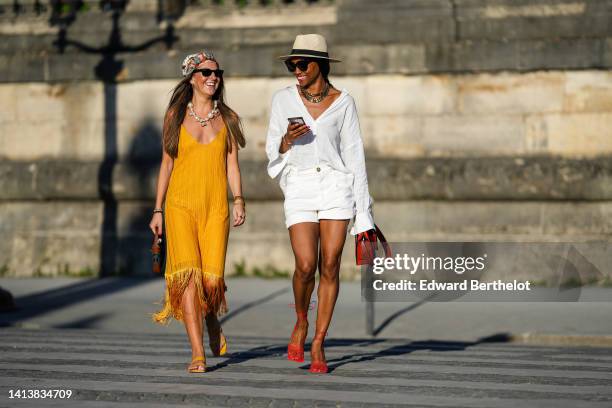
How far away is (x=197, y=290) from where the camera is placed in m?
8.34

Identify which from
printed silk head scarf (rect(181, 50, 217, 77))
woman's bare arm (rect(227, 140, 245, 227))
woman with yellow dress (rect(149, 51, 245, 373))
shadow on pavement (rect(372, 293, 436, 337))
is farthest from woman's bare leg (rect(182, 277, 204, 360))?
shadow on pavement (rect(372, 293, 436, 337))

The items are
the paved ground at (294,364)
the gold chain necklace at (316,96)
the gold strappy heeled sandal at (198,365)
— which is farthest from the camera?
the gold chain necklace at (316,96)

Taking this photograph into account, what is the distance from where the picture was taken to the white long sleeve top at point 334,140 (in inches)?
331

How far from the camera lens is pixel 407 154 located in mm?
16359

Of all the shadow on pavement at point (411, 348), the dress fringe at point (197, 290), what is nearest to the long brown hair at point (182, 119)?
the dress fringe at point (197, 290)

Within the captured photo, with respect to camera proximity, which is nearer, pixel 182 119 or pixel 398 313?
pixel 182 119

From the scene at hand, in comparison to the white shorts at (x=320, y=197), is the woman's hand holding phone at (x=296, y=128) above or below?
above

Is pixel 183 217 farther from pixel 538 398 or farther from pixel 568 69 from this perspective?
pixel 568 69

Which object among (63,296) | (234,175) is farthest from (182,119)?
(63,296)

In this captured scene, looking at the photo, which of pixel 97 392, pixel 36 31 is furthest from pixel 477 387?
pixel 36 31

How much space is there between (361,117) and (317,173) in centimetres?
815

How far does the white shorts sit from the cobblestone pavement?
98 centimetres

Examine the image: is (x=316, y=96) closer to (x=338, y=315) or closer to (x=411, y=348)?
(x=411, y=348)

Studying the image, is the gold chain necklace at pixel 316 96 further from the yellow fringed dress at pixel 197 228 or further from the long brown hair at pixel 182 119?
the yellow fringed dress at pixel 197 228
